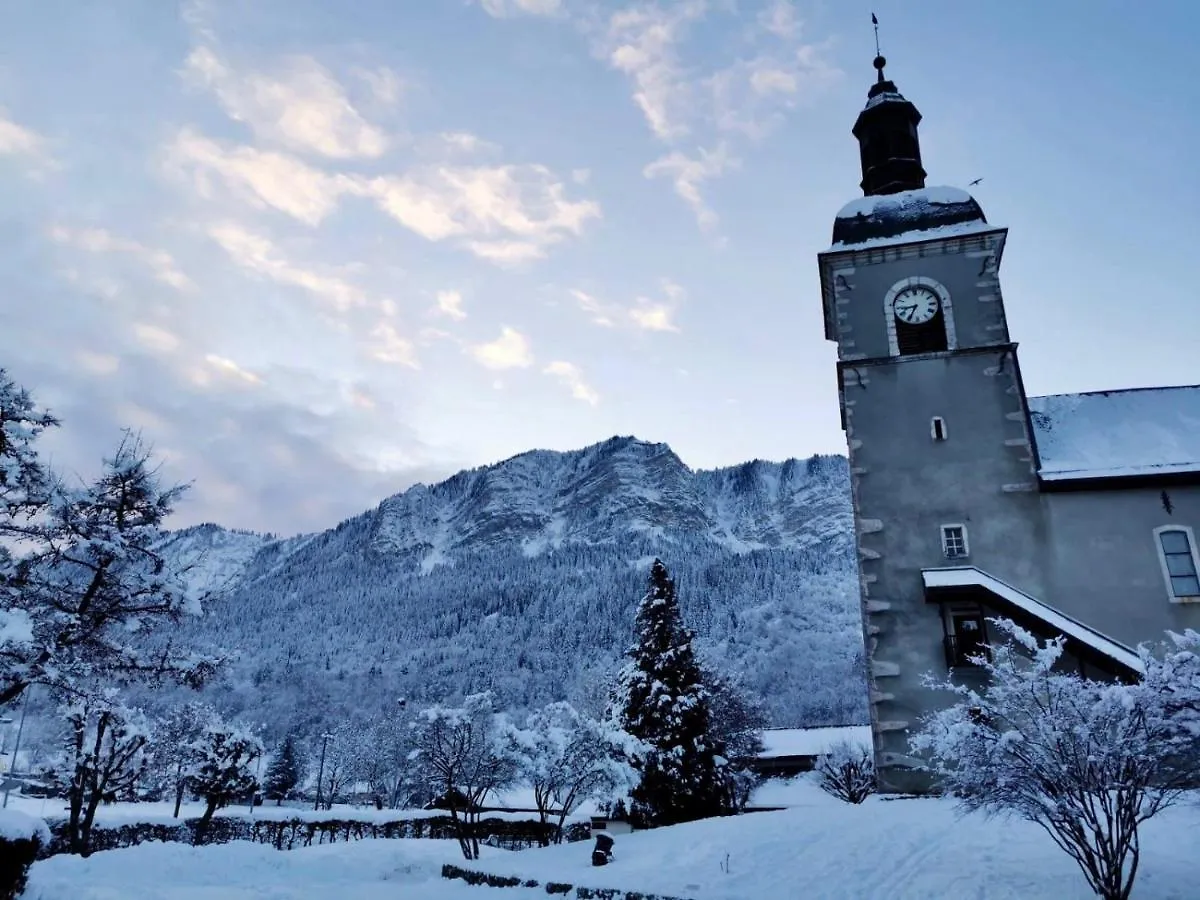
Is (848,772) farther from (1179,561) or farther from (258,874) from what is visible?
(258,874)

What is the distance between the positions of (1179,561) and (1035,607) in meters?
4.34

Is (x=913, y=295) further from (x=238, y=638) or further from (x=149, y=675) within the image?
(x=238, y=638)

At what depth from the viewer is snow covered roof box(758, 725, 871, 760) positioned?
59.0 metres

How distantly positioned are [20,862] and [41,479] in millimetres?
6466

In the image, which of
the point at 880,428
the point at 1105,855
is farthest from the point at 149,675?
the point at 880,428

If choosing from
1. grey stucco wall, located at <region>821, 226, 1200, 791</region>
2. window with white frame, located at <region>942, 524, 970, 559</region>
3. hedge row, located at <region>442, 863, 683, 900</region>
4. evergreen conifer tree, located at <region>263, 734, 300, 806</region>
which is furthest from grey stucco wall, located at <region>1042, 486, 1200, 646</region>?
evergreen conifer tree, located at <region>263, 734, 300, 806</region>

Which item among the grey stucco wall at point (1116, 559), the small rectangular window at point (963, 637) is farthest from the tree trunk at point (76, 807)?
the grey stucco wall at point (1116, 559)

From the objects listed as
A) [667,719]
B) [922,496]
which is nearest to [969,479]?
[922,496]

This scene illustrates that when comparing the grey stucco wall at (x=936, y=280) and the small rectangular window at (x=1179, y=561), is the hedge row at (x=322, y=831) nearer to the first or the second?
the grey stucco wall at (x=936, y=280)

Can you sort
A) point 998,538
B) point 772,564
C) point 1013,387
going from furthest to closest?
point 772,564
point 1013,387
point 998,538

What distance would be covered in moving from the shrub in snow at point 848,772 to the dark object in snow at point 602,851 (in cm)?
1584

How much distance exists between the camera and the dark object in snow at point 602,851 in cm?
1864

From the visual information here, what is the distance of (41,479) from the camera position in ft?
45.8

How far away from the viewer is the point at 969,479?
2148cm
